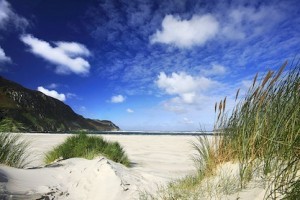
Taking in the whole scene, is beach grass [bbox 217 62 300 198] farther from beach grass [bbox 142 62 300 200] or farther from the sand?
the sand

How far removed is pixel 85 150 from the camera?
7500 mm

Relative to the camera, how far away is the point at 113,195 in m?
4.60

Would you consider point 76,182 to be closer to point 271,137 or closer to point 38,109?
point 271,137

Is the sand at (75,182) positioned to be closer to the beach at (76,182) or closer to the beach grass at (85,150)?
the beach at (76,182)

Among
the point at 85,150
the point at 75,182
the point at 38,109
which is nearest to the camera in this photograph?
the point at 75,182

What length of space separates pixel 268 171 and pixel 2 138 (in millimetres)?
4591

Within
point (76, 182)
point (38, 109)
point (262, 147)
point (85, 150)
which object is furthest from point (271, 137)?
point (38, 109)

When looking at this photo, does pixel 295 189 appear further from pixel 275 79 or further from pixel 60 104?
pixel 60 104

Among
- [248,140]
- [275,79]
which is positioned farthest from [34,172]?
[275,79]

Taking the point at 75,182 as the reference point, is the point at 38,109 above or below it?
above

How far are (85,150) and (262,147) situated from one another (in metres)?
5.19

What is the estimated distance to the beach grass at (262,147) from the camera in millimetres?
2677

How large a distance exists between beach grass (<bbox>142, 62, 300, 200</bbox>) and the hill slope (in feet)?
206

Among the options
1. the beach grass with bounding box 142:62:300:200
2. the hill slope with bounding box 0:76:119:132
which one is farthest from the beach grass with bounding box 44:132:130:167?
the hill slope with bounding box 0:76:119:132
